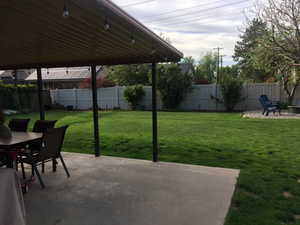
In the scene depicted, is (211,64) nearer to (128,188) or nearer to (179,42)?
(179,42)

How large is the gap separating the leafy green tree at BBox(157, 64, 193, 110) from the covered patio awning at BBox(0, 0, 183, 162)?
8242mm

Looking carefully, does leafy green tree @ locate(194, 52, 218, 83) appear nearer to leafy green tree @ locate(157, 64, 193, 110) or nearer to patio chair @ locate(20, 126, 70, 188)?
leafy green tree @ locate(157, 64, 193, 110)

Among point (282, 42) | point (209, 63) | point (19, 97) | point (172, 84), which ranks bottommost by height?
point (19, 97)

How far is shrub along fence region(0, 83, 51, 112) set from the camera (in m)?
13.0

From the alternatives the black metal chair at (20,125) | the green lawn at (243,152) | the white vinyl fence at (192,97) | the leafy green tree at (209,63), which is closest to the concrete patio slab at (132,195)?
the green lawn at (243,152)

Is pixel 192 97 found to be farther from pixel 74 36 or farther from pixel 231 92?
pixel 74 36

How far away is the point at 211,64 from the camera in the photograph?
3991cm

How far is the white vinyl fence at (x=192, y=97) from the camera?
40.4 ft

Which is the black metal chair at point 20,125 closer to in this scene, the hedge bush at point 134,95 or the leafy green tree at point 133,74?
the hedge bush at point 134,95

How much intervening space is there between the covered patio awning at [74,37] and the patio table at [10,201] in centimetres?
126

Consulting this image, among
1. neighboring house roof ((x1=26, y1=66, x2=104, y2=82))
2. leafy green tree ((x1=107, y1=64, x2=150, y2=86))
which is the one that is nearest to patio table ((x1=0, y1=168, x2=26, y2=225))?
leafy green tree ((x1=107, y1=64, x2=150, y2=86))

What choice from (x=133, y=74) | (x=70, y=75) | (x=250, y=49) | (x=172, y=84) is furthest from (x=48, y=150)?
(x=70, y=75)

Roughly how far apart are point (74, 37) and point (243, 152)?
145 inches

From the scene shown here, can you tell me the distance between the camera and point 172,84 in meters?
12.9
